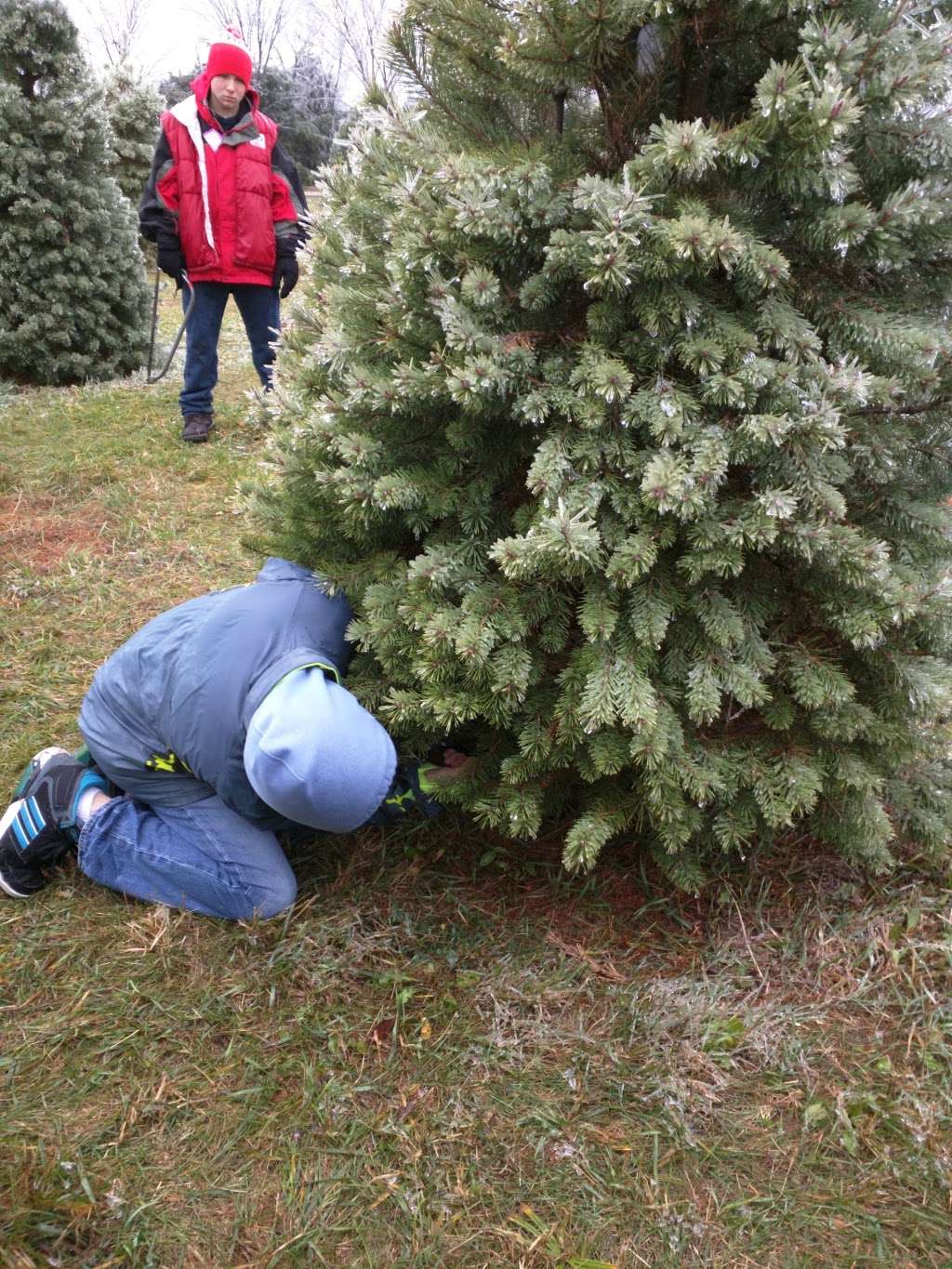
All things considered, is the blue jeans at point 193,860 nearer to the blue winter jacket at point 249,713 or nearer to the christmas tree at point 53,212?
the blue winter jacket at point 249,713

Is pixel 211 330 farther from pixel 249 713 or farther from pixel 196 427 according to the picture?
pixel 249 713

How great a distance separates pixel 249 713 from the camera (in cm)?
214

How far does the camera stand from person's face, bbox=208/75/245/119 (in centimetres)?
533

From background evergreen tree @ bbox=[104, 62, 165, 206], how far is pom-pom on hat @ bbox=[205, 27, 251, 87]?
868 centimetres

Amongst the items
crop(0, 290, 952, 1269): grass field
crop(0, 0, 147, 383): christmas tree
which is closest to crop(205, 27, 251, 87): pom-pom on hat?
crop(0, 0, 147, 383): christmas tree

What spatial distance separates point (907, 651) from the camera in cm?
209

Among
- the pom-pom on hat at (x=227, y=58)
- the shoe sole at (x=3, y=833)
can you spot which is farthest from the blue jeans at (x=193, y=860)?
the pom-pom on hat at (x=227, y=58)

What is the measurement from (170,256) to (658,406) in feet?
16.4

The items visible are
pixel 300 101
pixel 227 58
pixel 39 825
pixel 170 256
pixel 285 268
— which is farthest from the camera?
pixel 300 101

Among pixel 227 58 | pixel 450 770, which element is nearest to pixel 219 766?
pixel 450 770

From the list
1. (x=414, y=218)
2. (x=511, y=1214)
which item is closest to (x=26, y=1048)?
(x=511, y=1214)

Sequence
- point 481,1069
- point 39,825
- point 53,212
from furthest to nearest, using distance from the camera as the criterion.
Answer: point 53,212, point 39,825, point 481,1069

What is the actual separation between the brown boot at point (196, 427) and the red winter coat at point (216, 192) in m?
0.90

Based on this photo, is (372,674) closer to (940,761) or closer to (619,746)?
(619,746)
